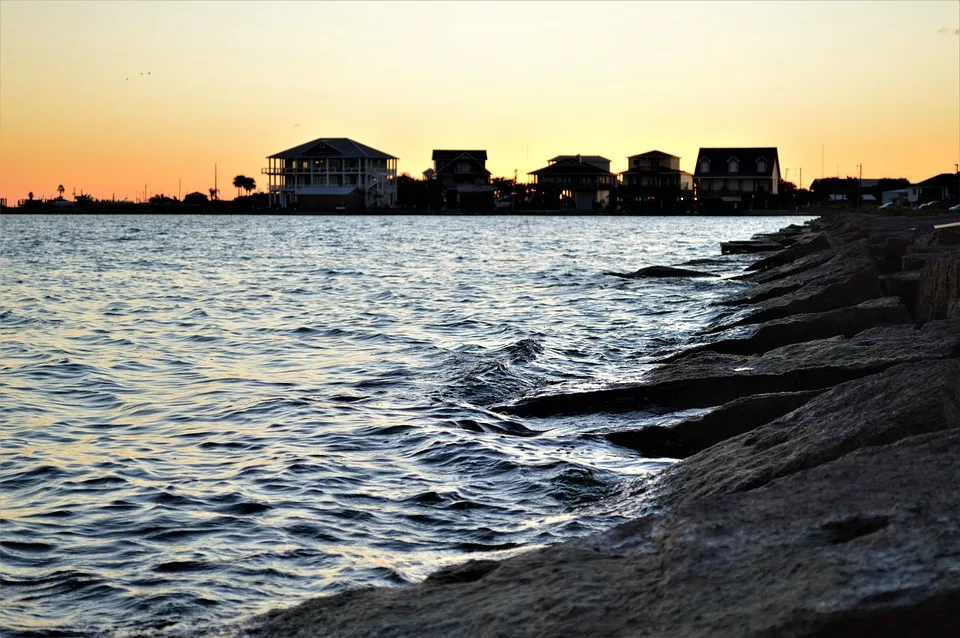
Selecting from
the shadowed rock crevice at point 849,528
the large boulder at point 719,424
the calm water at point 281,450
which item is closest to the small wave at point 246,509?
the calm water at point 281,450

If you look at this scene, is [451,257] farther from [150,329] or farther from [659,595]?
[659,595]

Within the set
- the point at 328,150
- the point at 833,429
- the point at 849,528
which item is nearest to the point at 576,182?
the point at 328,150

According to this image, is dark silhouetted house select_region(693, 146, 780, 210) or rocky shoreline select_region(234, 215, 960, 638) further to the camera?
dark silhouetted house select_region(693, 146, 780, 210)

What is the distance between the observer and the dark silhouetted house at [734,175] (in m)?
→ 125

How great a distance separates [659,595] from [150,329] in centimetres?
1672

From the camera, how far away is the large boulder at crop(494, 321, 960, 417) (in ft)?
24.5

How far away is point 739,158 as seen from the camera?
126m

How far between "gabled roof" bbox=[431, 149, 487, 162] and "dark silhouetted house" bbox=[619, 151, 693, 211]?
20.4 m

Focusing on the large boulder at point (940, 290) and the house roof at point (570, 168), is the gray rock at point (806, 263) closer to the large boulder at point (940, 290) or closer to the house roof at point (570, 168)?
the large boulder at point (940, 290)

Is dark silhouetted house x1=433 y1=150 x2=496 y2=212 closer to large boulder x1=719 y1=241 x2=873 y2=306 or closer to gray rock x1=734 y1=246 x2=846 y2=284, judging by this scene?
gray rock x1=734 y1=246 x2=846 y2=284

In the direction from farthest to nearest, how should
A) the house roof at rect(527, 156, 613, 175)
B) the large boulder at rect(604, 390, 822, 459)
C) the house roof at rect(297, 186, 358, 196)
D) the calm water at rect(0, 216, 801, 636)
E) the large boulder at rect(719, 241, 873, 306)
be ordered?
the house roof at rect(297, 186, 358, 196), the house roof at rect(527, 156, 613, 175), the large boulder at rect(719, 241, 873, 306), the large boulder at rect(604, 390, 822, 459), the calm water at rect(0, 216, 801, 636)

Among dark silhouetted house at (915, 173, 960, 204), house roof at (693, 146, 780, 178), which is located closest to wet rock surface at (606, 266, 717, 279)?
dark silhouetted house at (915, 173, 960, 204)

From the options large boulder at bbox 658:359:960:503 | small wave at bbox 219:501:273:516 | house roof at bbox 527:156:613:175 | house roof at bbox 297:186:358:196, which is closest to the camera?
large boulder at bbox 658:359:960:503

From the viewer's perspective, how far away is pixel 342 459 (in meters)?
8.22
